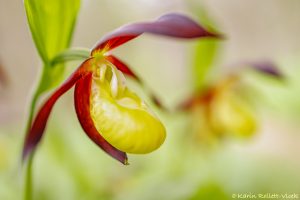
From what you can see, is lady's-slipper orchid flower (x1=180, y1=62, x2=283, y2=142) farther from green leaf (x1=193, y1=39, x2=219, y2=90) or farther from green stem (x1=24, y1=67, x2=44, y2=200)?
green stem (x1=24, y1=67, x2=44, y2=200)

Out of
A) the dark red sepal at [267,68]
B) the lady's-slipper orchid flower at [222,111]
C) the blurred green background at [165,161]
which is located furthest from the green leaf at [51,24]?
the lady's-slipper orchid flower at [222,111]

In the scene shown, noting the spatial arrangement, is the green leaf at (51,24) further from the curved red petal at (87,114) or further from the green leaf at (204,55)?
the green leaf at (204,55)

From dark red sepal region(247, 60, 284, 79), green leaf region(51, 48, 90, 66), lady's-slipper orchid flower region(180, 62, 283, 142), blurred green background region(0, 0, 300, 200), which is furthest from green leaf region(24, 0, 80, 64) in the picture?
lady's-slipper orchid flower region(180, 62, 283, 142)

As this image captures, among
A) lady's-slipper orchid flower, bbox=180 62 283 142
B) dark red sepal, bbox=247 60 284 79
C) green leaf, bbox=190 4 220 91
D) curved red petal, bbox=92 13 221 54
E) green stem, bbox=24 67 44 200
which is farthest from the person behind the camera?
lady's-slipper orchid flower, bbox=180 62 283 142

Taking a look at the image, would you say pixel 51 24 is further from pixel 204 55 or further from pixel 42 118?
pixel 204 55

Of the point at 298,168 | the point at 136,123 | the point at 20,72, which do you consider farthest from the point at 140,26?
the point at 20,72

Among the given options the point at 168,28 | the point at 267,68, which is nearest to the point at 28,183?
the point at 168,28

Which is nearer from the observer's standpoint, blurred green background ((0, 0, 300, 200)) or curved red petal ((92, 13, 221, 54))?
curved red petal ((92, 13, 221, 54))

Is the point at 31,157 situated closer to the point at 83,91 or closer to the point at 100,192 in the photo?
the point at 83,91
